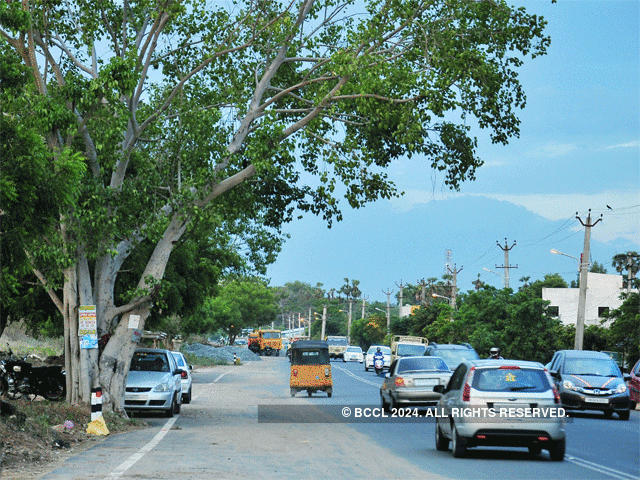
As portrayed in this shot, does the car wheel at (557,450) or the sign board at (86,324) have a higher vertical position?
the sign board at (86,324)

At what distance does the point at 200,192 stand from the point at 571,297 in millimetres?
65370

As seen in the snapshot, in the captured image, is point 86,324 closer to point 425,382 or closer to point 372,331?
point 425,382

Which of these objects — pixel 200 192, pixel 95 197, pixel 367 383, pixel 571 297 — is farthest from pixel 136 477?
pixel 571 297

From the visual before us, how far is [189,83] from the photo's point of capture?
23.3 metres

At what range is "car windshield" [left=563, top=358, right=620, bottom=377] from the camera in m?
25.0

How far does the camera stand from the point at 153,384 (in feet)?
77.2

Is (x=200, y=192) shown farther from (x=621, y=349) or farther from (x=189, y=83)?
(x=621, y=349)

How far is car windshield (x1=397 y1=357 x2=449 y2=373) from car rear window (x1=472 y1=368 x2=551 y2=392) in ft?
31.7

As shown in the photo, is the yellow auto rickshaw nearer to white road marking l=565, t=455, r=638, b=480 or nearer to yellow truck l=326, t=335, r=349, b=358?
white road marking l=565, t=455, r=638, b=480

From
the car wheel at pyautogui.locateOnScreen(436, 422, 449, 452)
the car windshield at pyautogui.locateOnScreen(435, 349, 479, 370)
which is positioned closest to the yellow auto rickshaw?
the car windshield at pyautogui.locateOnScreen(435, 349, 479, 370)

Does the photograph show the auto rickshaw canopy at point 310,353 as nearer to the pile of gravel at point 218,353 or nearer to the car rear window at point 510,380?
the car rear window at point 510,380

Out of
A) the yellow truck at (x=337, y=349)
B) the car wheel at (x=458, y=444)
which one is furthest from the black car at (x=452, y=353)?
the yellow truck at (x=337, y=349)

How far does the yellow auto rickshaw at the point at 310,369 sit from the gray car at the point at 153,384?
8694mm

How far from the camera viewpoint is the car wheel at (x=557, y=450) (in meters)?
13.7
